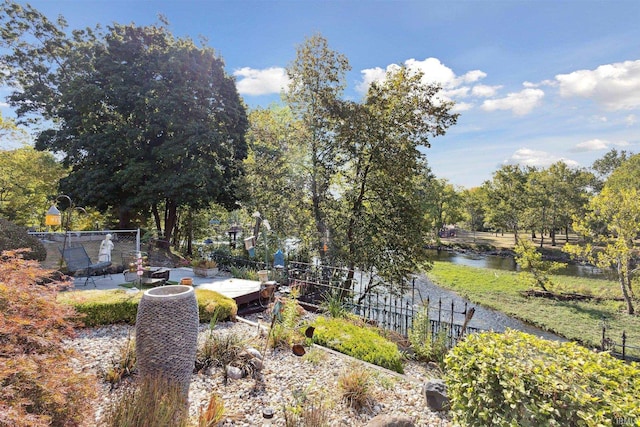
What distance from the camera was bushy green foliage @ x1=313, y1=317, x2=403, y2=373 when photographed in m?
4.77

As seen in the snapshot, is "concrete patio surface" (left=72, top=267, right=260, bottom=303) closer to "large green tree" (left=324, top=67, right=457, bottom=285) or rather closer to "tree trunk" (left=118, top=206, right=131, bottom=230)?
"large green tree" (left=324, top=67, right=457, bottom=285)

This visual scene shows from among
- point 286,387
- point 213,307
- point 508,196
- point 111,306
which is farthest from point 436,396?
point 508,196

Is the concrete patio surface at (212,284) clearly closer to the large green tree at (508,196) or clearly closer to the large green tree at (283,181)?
the large green tree at (283,181)

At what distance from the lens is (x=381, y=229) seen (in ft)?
34.1

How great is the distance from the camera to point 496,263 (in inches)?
1038

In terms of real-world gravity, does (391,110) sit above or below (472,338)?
above

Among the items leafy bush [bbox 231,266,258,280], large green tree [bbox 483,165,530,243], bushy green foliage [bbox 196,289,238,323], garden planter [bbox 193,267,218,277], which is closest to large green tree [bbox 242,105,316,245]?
leafy bush [bbox 231,266,258,280]

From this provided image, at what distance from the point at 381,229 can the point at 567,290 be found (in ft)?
38.8

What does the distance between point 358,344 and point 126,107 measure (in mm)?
14619

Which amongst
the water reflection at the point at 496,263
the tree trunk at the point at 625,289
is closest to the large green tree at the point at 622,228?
the tree trunk at the point at 625,289

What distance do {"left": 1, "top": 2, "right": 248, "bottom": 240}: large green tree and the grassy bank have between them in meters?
12.6

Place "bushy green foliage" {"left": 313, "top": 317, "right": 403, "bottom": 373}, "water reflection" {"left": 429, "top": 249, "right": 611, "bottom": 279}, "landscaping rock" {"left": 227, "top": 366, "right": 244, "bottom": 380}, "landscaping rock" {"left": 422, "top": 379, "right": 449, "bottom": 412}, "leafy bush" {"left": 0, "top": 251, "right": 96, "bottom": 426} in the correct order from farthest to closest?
1. "water reflection" {"left": 429, "top": 249, "right": 611, "bottom": 279}
2. "bushy green foliage" {"left": 313, "top": 317, "right": 403, "bottom": 373}
3. "landscaping rock" {"left": 227, "top": 366, "right": 244, "bottom": 380}
4. "landscaping rock" {"left": 422, "top": 379, "right": 449, "bottom": 412}
5. "leafy bush" {"left": 0, "top": 251, "right": 96, "bottom": 426}

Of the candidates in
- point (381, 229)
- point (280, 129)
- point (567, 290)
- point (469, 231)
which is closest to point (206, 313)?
point (381, 229)

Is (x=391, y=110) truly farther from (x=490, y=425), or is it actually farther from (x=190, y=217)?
(x=190, y=217)
